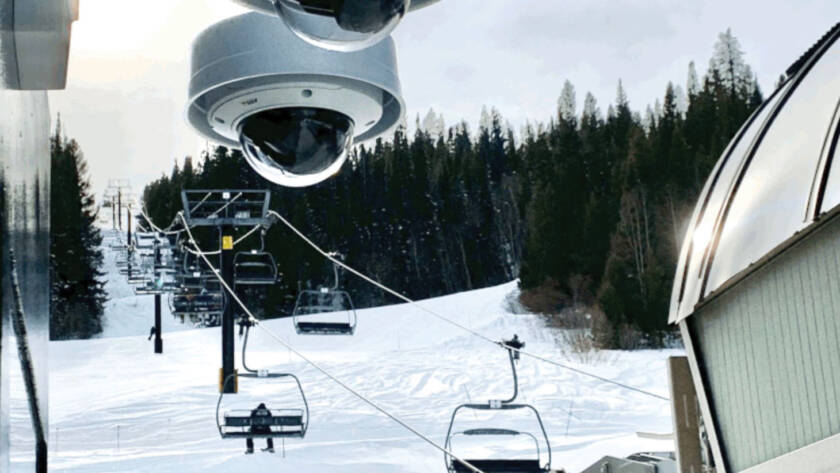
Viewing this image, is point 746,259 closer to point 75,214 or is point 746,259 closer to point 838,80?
point 838,80

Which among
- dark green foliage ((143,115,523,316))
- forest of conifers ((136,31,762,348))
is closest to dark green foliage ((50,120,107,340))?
dark green foliage ((143,115,523,316))

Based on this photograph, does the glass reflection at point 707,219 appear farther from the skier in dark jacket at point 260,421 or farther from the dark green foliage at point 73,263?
the dark green foliage at point 73,263

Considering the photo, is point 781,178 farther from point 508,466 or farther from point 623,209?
point 623,209

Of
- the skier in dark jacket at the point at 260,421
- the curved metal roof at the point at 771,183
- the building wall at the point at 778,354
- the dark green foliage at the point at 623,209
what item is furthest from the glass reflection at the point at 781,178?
the dark green foliage at the point at 623,209

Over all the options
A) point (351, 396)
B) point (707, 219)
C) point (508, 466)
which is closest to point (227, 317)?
point (351, 396)

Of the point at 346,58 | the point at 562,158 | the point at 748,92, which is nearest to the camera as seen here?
the point at 346,58

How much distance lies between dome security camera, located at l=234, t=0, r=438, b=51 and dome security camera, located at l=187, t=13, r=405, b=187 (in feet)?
0.25

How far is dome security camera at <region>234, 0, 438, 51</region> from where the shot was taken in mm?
417

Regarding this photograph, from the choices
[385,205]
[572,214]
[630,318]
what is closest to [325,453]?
[630,318]

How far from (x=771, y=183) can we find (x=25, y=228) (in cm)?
481

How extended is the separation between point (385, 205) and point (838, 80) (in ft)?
99.7

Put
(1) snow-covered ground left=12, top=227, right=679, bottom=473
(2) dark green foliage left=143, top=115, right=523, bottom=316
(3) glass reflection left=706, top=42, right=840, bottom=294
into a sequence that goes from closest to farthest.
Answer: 1. (3) glass reflection left=706, top=42, right=840, bottom=294
2. (1) snow-covered ground left=12, top=227, right=679, bottom=473
3. (2) dark green foliage left=143, top=115, right=523, bottom=316

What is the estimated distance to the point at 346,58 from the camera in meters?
0.57

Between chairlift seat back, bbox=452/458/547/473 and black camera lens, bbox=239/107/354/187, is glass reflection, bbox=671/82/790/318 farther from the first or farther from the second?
black camera lens, bbox=239/107/354/187
